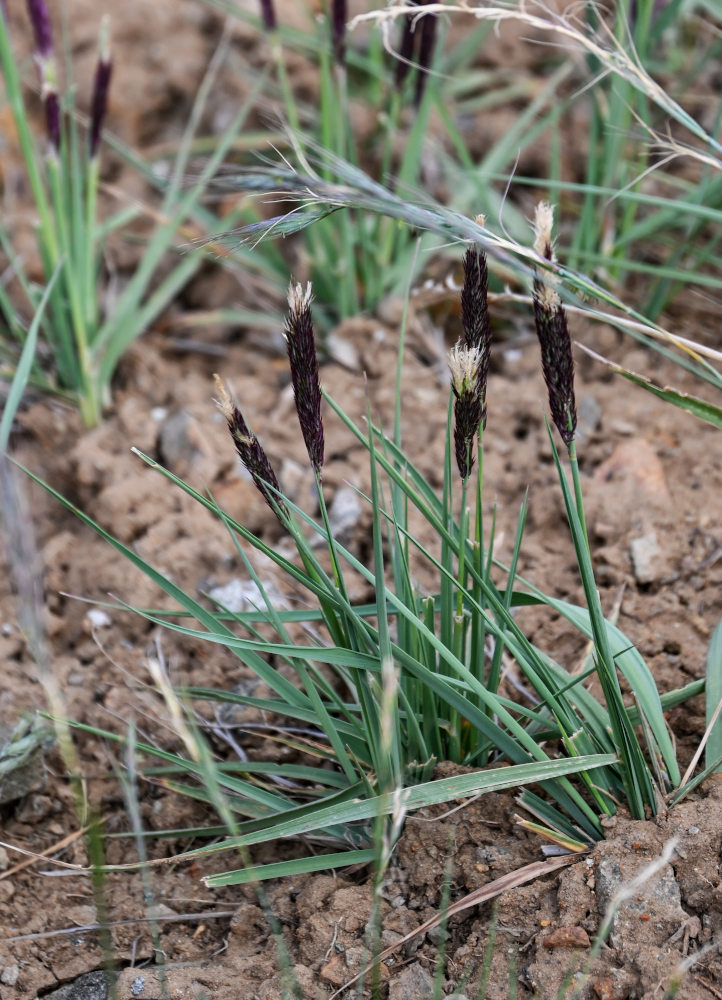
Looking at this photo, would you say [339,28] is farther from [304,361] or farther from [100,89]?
[304,361]

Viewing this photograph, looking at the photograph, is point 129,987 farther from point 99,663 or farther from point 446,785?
point 99,663

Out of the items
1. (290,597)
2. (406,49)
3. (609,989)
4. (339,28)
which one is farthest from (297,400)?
(339,28)

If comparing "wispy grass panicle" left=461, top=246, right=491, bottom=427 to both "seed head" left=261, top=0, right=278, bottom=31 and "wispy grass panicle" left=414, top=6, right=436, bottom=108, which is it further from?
"seed head" left=261, top=0, right=278, bottom=31

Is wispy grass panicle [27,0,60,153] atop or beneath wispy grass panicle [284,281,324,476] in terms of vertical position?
atop

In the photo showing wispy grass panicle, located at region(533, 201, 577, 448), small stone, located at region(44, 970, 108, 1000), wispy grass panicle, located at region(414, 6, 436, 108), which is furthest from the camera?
wispy grass panicle, located at region(414, 6, 436, 108)

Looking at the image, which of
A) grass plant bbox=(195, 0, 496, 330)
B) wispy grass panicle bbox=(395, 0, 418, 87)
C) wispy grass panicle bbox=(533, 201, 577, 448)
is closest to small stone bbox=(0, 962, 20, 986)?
wispy grass panicle bbox=(533, 201, 577, 448)

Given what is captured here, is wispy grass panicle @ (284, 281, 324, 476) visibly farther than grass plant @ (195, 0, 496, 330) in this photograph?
No
